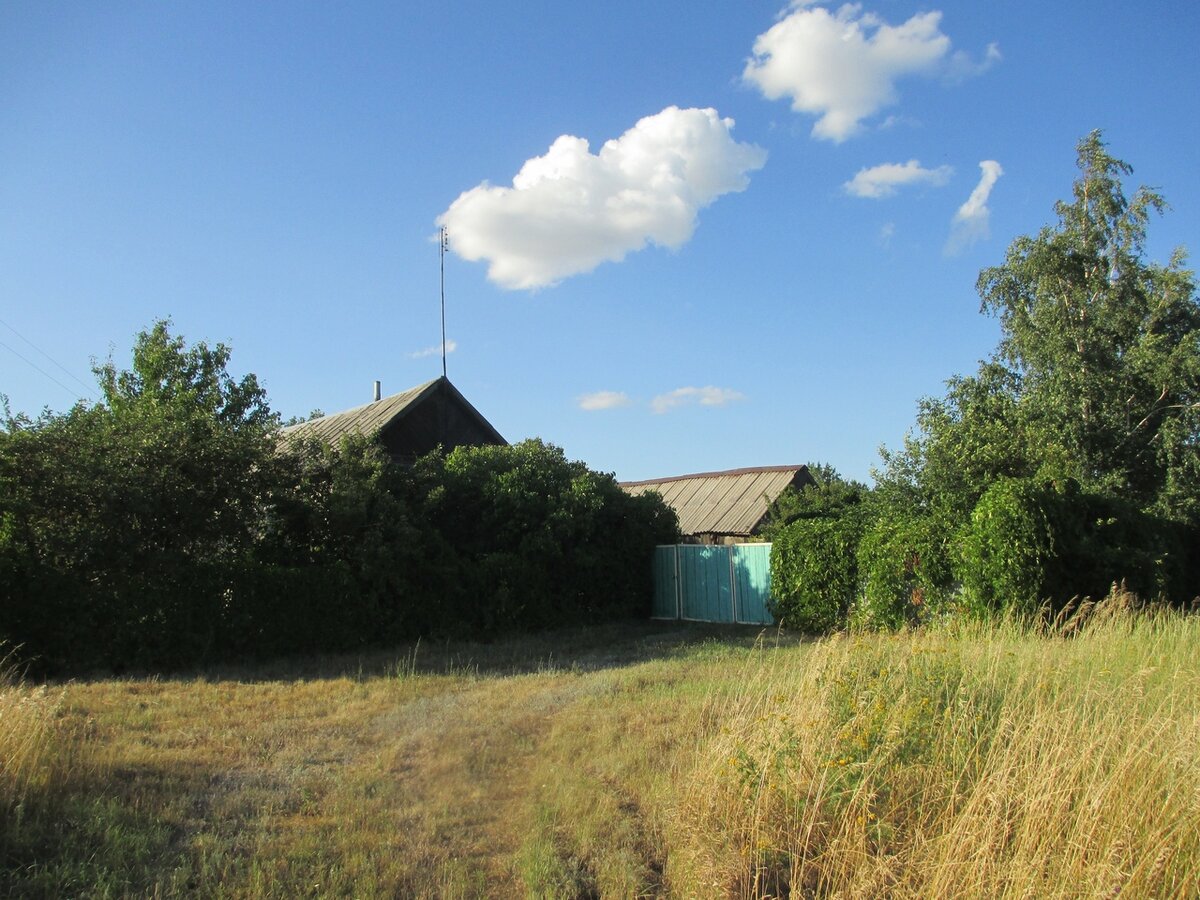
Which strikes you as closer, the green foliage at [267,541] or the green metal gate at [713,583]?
the green foliage at [267,541]

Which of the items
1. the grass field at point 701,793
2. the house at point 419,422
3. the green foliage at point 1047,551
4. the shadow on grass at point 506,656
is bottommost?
the shadow on grass at point 506,656

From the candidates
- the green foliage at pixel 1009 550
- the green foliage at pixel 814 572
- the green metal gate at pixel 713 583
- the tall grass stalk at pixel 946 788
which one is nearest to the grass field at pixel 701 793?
the tall grass stalk at pixel 946 788

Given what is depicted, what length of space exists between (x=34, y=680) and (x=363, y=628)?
4494 millimetres

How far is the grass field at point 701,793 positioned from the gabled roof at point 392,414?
13603 mm

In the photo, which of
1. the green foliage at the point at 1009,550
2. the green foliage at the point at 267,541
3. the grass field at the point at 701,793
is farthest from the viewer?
the green foliage at the point at 1009,550

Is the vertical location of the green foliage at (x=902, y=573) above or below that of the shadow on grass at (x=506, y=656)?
above

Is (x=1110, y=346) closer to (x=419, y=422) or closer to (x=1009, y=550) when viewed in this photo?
(x=1009, y=550)

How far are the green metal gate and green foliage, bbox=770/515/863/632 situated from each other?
953 mm

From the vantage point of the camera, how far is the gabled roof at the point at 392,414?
20.8 metres

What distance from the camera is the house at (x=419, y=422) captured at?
67.8ft

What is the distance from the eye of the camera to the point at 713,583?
58.2ft

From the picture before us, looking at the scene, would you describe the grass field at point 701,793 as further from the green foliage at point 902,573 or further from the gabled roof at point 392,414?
the gabled roof at point 392,414

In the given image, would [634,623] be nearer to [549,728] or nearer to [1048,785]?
[549,728]

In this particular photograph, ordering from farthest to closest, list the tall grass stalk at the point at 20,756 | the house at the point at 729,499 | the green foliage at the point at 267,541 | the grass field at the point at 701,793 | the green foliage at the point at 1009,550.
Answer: the house at the point at 729,499 → the green foliage at the point at 1009,550 → the green foliage at the point at 267,541 → the tall grass stalk at the point at 20,756 → the grass field at the point at 701,793
